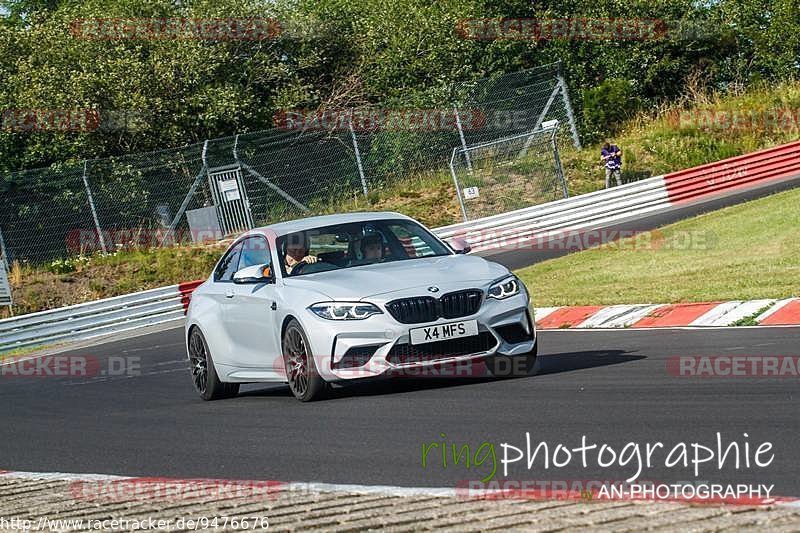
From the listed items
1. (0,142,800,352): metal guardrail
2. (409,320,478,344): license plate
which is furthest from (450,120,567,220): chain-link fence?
(409,320,478,344): license plate

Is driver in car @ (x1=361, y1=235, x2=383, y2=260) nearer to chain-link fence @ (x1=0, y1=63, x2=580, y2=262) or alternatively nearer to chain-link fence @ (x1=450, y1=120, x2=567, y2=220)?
chain-link fence @ (x1=0, y1=63, x2=580, y2=262)

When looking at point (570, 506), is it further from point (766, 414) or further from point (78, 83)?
point (78, 83)

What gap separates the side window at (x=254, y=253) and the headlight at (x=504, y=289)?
2060mm

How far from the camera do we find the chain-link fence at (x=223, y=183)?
2925 centimetres

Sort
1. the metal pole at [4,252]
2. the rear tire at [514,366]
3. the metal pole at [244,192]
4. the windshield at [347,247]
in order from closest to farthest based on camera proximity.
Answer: the rear tire at [514,366], the windshield at [347,247], the metal pole at [4,252], the metal pole at [244,192]

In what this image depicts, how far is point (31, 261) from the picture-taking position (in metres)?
29.2

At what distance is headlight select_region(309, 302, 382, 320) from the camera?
9.45 m

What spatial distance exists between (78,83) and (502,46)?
1421cm

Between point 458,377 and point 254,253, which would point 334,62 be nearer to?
point 254,253

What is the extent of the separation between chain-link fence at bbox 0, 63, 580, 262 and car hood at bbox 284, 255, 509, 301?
20.4m

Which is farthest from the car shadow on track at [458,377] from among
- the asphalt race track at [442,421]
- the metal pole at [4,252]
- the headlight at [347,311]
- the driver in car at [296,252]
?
the metal pole at [4,252]

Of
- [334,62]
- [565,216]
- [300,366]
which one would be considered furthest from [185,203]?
[300,366]

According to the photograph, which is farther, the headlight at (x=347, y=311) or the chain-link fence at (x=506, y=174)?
the chain-link fence at (x=506, y=174)

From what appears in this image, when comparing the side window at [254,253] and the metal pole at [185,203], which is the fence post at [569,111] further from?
the side window at [254,253]
